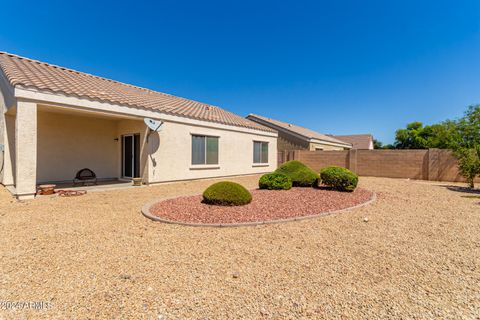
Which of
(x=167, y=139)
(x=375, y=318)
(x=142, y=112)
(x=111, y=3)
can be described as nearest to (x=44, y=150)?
(x=142, y=112)

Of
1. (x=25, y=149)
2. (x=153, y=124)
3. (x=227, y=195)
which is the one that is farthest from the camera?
(x=153, y=124)

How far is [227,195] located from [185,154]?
5920 mm

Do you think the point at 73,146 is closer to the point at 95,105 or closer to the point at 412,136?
the point at 95,105

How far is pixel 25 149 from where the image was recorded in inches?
277

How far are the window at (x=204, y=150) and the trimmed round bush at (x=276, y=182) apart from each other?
14.6 ft

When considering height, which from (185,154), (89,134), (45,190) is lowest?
(45,190)

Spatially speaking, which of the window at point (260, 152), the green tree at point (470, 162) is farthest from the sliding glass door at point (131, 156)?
the green tree at point (470, 162)

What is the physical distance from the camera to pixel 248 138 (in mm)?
16094

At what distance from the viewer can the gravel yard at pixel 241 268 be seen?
7.73ft

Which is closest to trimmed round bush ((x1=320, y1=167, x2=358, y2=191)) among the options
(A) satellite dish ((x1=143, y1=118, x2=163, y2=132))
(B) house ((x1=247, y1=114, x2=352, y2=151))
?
(A) satellite dish ((x1=143, y1=118, x2=163, y2=132))

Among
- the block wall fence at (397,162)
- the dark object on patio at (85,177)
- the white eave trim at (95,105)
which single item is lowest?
the dark object on patio at (85,177)

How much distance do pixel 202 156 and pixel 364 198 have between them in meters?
8.25

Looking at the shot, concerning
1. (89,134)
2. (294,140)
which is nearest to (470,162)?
(294,140)

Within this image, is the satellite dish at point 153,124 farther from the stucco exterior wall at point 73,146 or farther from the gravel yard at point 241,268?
the gravel yard at point 241,268
